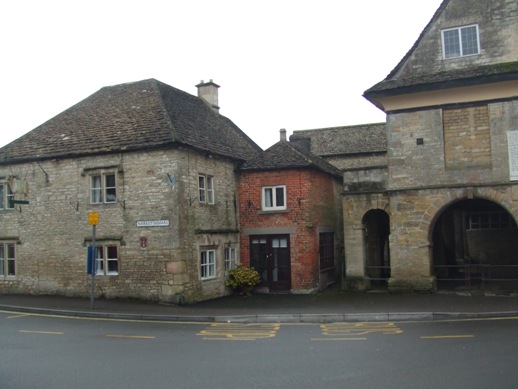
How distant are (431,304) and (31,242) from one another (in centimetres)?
1537

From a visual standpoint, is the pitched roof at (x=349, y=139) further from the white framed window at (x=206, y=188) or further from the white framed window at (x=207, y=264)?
the white framed window at (x=207, y=264)

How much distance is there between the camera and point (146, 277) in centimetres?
1980

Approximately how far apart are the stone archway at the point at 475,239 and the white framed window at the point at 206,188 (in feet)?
34.5

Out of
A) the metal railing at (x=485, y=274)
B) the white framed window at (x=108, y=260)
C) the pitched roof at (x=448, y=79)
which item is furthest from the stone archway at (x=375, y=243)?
the white framed window at (x=108, y=260)

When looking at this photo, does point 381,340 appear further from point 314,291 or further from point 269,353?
point 314,291

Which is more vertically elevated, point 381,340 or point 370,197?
point 370,197

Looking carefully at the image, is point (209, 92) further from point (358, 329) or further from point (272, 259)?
point (358, 329)

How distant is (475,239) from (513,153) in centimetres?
842

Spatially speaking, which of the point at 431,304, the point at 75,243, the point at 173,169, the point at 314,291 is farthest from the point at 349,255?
the point at 75,243

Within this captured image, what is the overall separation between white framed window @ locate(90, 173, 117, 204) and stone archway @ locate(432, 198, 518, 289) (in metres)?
14.4

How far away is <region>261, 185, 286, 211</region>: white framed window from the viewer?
924 inches

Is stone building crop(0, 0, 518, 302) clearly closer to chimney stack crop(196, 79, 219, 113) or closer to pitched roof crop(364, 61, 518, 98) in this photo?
pitched roof crop(364, 61, 518, 98)

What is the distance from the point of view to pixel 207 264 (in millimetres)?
21500

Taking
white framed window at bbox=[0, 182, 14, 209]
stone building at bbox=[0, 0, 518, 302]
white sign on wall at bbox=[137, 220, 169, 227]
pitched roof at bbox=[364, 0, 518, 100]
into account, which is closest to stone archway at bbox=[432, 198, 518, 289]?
stone building at bbox=[0, 0, 518, 302]
